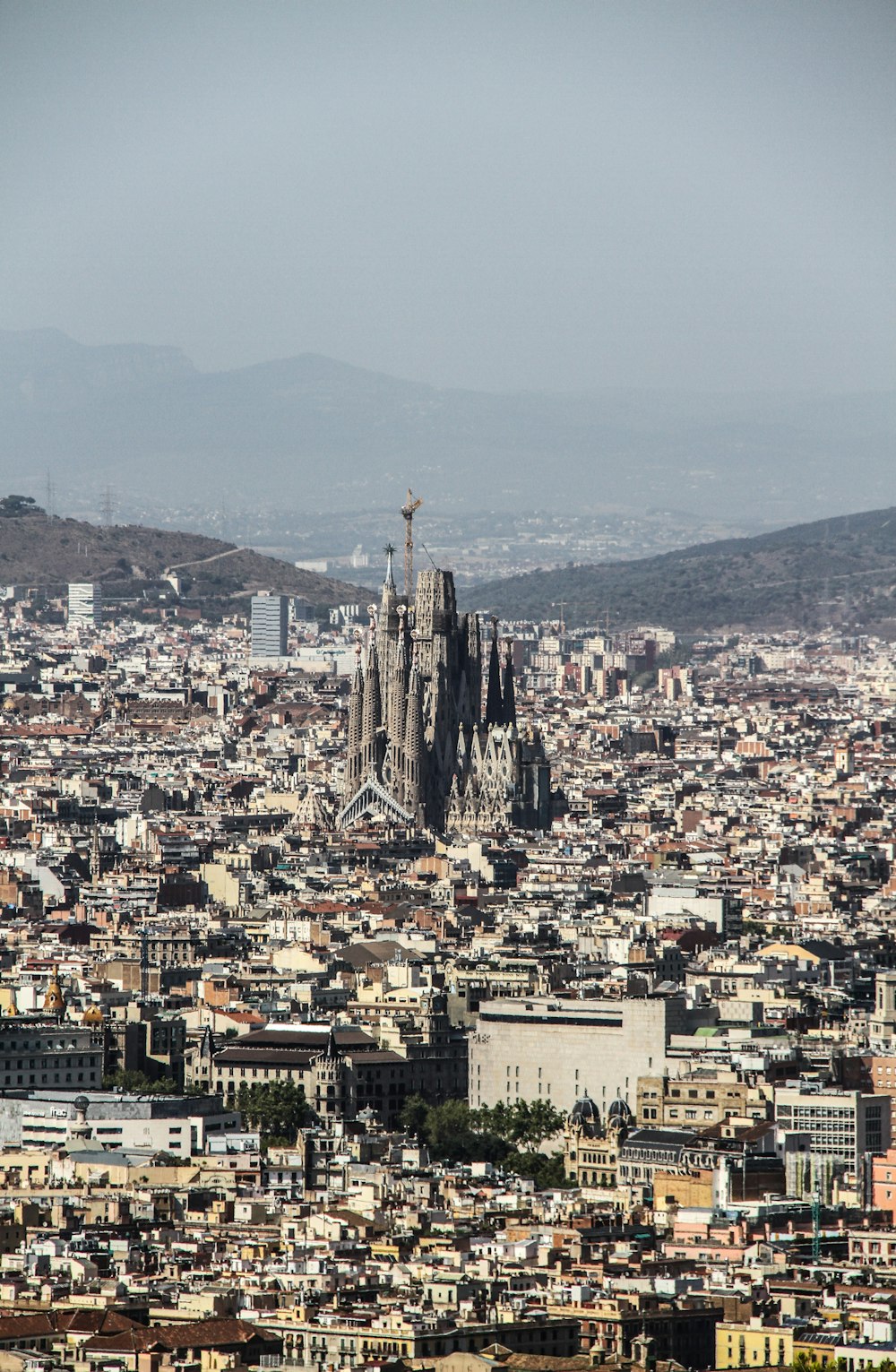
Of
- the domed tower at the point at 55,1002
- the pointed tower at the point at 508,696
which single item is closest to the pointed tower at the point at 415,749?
the pointed tower at the point at 508,696

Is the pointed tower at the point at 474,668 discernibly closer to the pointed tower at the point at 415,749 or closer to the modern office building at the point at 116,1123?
the pointed tower at the point at 415,749

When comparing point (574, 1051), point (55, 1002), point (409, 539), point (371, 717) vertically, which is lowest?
point (574, 1051)

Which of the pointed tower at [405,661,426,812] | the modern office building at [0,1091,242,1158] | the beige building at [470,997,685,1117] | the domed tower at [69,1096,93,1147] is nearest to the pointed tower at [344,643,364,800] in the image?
the pointed tower at [405,661,426,812]

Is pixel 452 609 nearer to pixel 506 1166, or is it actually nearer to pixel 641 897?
pixel 641 897

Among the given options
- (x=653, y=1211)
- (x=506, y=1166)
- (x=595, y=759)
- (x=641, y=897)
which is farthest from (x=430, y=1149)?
(x=595, y=759)

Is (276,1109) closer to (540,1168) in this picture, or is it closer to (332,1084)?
(332,1084)

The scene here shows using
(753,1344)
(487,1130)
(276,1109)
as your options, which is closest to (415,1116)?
(487,1130)
